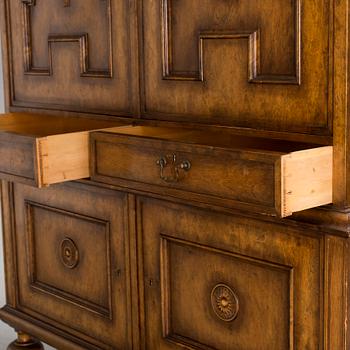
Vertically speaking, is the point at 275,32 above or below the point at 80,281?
above

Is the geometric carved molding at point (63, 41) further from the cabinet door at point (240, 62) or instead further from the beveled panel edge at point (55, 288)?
the beveled panel edge at point (55, 288)

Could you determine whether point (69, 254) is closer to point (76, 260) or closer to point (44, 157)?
point (76, 260)

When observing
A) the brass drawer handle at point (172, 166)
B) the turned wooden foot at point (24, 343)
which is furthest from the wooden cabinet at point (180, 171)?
the turned wooden foot at point (24, 343)

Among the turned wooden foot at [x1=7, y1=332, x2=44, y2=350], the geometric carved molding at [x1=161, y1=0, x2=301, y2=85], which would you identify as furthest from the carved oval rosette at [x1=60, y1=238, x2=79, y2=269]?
the geometric carved molding at [x1=161, y1=0, x2=301, y2=85]

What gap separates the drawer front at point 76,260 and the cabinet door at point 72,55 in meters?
0.20

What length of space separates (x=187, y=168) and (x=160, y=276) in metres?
0.32

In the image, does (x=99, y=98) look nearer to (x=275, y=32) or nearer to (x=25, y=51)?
(x=25, y=51)

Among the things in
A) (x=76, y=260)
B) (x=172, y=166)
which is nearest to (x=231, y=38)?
(x=172, y=166)

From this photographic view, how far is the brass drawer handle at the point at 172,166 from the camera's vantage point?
1.35 m

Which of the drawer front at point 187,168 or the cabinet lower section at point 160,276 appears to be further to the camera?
the cabinet lower section at point 160,276

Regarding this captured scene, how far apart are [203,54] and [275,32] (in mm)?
170

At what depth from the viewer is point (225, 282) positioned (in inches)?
57.7

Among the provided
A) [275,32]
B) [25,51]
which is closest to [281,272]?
[275,32]

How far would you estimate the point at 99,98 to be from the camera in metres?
1.75
